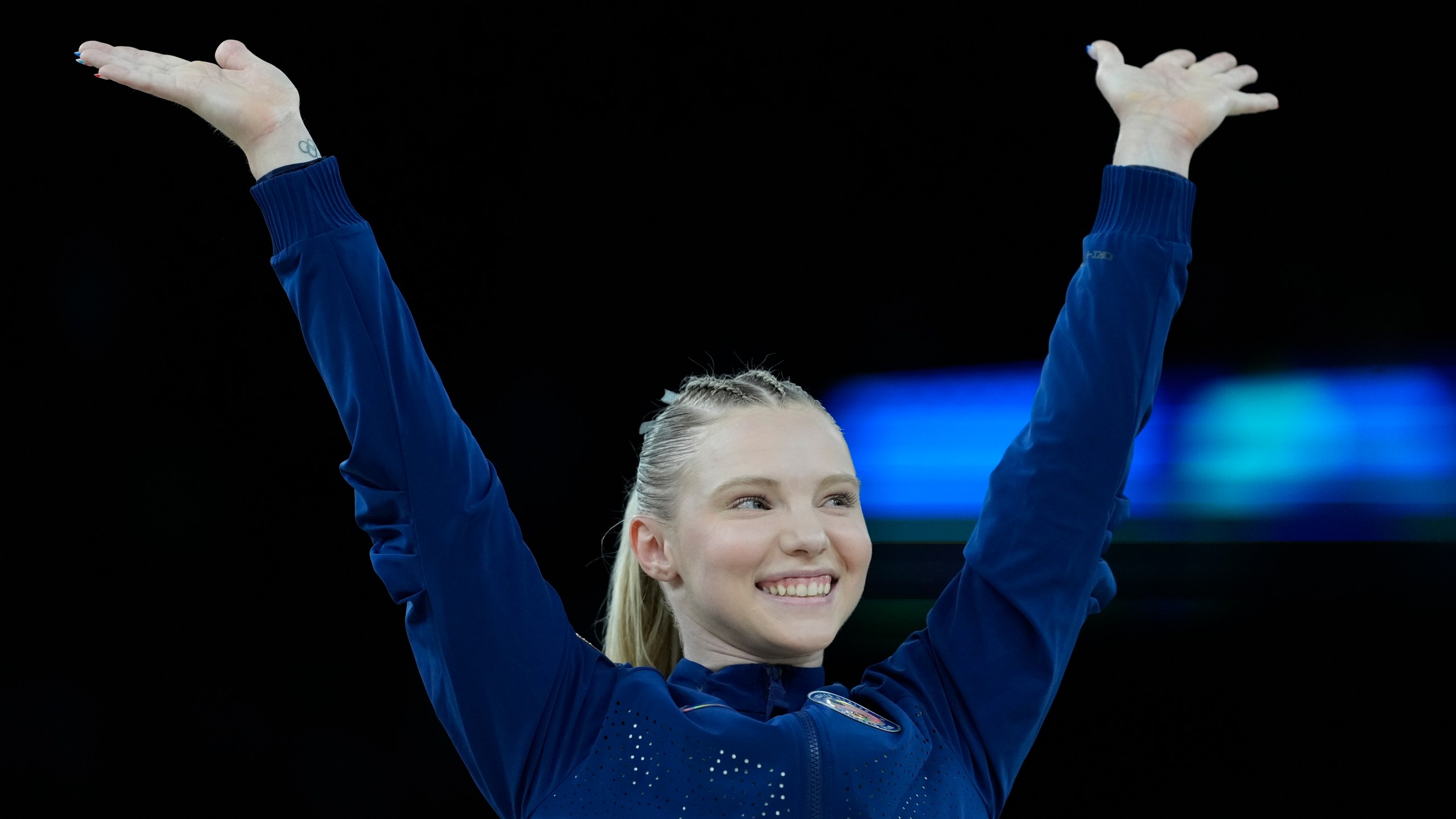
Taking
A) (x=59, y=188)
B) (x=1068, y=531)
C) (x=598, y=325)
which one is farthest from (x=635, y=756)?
(x=59, y=188)

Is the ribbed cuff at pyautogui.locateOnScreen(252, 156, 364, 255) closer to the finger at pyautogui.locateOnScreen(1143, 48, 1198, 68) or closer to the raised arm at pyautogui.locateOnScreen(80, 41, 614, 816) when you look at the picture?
the raised arm at pyautogui.locateOnScreen(80, 41, 614, 816)

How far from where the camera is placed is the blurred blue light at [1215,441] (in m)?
2.63

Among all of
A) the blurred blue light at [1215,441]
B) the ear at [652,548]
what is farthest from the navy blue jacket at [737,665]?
the blurred blue light at [1215,441]

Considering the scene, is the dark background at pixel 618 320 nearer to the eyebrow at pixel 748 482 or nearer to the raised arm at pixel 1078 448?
the raised arm at pixel 1078 448

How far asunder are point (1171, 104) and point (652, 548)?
74 cm

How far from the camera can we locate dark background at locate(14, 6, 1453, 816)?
2.51m

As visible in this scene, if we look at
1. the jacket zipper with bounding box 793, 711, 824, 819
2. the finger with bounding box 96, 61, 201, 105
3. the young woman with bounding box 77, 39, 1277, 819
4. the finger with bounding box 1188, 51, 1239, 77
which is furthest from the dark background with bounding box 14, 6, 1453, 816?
the jacket zipper with bounding box 793, 711, 824, 819

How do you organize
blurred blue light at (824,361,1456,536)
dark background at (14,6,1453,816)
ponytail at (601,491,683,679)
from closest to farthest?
ponytail at (601,491,683,679)
dark background at (14,6,1453,816)
blurred blue light at (824,361,1456,536)

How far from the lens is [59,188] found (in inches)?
96.0

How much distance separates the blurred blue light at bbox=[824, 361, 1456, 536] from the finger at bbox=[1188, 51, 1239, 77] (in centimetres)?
124

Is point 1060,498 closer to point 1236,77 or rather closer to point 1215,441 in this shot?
point 1236,77

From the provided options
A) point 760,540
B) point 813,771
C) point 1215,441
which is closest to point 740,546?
point 760,540

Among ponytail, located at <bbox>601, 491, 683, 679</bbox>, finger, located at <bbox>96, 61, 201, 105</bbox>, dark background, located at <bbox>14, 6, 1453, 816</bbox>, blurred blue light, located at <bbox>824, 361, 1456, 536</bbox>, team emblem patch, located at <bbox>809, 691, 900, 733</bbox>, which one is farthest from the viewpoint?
blurred blue light, located at <bbox>824, 361, 1456, 536</bbox>

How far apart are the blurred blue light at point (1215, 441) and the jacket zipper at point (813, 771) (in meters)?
1.39
